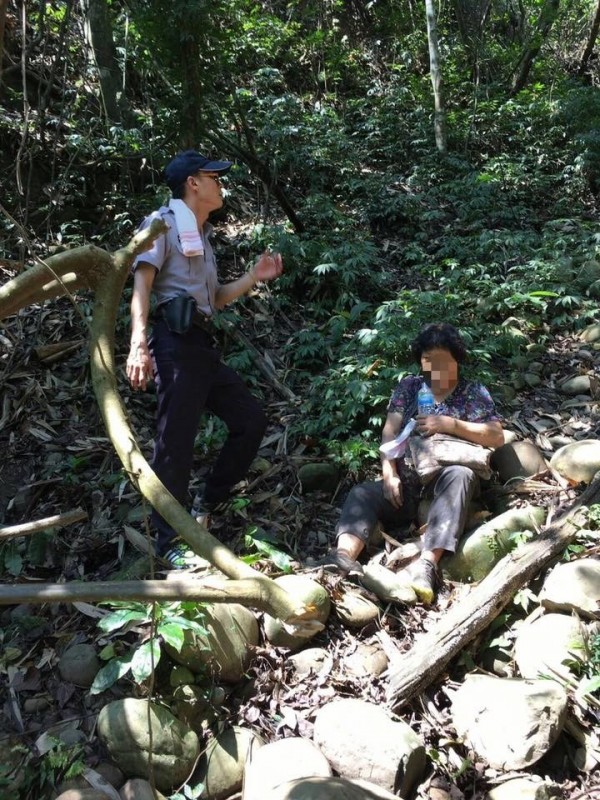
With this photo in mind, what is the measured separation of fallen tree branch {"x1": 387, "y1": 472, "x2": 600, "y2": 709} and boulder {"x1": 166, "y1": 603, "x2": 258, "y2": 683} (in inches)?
27.5

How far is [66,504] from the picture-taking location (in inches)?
169

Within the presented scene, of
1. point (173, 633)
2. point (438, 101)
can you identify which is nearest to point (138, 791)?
point (173, 633)

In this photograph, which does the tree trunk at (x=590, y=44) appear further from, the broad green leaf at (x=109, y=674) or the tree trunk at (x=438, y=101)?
the broad green leaf at (x=109, y=674)

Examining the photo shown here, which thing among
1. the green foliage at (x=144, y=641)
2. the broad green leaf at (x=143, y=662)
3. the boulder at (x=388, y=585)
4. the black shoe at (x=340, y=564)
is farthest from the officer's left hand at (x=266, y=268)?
the broad green leaf at (x=143, y=662)

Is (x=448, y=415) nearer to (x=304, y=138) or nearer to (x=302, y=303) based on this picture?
(x=302, y=303)

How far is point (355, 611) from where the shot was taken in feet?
Answer: 10.8

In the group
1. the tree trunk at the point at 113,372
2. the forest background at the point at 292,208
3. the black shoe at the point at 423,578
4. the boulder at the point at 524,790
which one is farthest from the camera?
the forest background at the point at 292,208

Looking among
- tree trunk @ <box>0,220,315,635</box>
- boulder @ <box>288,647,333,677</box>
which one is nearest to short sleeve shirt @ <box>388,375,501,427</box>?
boulder @ <box>288,647,333,677</box>

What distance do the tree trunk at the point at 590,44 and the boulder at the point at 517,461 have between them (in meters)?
12.3

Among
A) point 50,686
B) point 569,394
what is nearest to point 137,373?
point 50,686

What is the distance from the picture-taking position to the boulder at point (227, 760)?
8.62 ft

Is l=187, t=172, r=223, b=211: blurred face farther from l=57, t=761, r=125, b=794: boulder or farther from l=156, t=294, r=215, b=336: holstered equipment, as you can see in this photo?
l=57, t=761, r=125, b=794: boulder

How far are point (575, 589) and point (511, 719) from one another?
77 cm

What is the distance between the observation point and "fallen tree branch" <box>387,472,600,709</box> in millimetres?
2871
